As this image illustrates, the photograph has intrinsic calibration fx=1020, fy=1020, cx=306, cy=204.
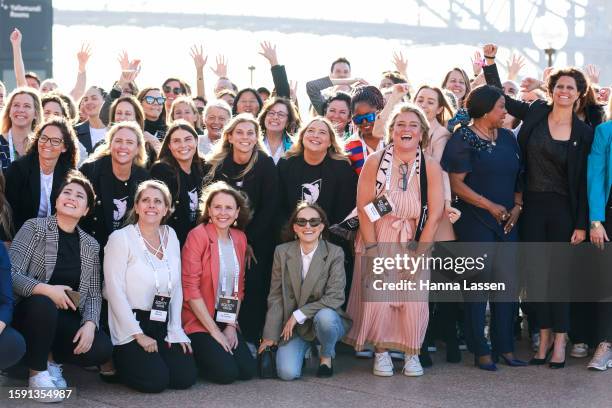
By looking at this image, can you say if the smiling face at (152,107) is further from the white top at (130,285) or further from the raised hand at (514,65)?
the raised hand at (514,65)

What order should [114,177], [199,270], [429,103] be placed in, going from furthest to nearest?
1. [429,103]
2. [114,177]
3. [199,270]

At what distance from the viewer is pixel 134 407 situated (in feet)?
17.3

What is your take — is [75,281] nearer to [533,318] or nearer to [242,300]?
[242,300]

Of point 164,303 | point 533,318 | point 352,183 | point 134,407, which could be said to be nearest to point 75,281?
point 164,303

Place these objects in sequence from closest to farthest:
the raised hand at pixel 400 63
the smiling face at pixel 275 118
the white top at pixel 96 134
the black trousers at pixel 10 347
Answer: the black trousers at pixel 10 347 < the smiling face at pixel 275 118 < the white top at pixel 96 134 < the raised hand at pixel 400 63

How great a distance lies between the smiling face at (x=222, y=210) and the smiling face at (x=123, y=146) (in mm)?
602

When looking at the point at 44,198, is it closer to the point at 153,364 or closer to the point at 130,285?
the point at 130,285

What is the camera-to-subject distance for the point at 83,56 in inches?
371

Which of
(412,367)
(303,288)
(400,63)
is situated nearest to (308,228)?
(303,288)

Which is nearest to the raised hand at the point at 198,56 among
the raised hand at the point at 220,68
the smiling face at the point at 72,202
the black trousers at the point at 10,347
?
the raised hand at the point at 220,68

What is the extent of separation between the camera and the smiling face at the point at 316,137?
6.58 metres

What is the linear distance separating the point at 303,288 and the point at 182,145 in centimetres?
121

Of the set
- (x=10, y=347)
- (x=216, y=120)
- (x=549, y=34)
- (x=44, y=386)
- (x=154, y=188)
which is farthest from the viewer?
(x=549, y=34)

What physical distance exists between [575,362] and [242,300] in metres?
2.17
